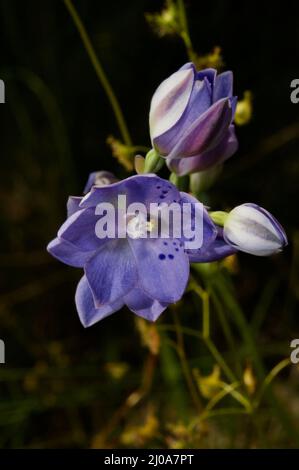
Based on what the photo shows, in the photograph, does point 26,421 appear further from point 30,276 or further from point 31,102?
point 31,102

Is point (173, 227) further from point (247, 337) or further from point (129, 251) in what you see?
point (247, 337)

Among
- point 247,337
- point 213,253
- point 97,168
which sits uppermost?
point 97,168

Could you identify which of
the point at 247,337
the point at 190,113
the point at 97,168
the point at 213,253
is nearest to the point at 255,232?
the point at 213,253

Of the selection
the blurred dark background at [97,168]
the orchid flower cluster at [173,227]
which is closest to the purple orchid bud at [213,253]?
the orchid flower cluster at [173,227]

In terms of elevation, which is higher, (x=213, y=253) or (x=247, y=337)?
(x=213, y=253)

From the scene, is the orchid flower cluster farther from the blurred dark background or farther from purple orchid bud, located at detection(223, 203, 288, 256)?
the blurred dark background

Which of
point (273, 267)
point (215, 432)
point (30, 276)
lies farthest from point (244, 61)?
point (215, 432)

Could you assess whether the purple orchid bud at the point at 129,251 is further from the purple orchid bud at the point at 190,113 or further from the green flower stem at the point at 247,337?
the green flower stem at the point at 247,337
